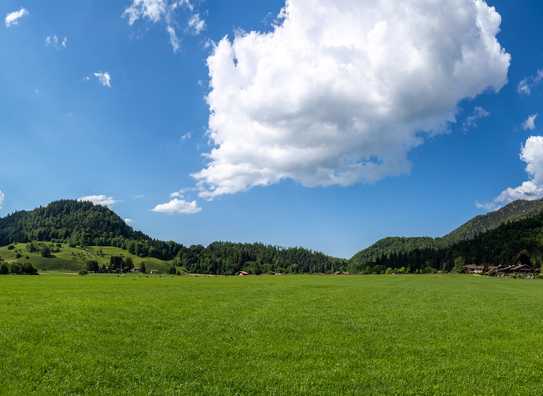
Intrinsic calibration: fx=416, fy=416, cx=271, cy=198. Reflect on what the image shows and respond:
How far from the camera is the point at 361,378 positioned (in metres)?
16.9

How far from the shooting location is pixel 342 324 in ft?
96.7

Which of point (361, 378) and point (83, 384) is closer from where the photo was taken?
point (83, 384)

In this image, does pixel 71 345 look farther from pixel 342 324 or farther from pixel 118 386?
pixel 342 324

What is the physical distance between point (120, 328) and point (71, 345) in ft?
16.4

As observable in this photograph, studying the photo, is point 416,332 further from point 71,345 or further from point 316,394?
point 71,345

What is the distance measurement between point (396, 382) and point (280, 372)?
474 centimetres

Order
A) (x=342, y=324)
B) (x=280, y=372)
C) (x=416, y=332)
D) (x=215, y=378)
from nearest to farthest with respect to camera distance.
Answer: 1. (x=215, y=378)
2. (x=280, y=372)
3. (x=416, y=332)
4. (x=342, y=324)

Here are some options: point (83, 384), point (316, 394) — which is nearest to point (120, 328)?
point (83, 384)

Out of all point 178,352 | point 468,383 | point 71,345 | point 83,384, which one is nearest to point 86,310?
point 71,345

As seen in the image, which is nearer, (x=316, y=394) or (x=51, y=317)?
(x=316, y=394)

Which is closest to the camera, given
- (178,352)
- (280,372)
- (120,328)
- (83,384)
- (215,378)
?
(83,384)

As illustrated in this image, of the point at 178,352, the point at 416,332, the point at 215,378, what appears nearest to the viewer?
the point at 215,378

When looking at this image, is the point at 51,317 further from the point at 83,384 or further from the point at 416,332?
the point at 416,332

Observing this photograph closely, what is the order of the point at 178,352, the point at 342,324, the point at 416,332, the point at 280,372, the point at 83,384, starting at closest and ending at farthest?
1. the point at 83,384
2. the point at 280,372
3. the point at 178,352
4. the point at 416,332
5. the point at 342,324
